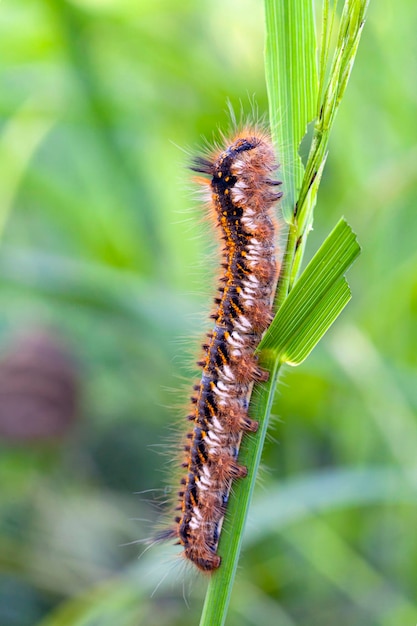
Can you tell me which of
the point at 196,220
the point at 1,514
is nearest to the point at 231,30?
the point at 196,220

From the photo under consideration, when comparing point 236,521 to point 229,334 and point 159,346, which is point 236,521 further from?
point 159,346

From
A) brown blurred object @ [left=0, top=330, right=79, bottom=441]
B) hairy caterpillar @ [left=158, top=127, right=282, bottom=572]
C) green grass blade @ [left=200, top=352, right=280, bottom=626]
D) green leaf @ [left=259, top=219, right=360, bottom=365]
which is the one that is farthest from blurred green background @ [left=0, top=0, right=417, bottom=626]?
green leaf @ [left=259, top=219, right=360, bottom=365]

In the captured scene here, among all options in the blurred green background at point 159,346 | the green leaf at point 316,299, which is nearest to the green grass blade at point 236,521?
the green leaf at point 316,299

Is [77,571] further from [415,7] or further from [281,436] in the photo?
[415,7]

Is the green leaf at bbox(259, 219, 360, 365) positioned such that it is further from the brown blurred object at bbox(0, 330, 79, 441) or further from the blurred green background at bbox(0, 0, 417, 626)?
the brown blurred object at bbox(0, 330, 79, 441)

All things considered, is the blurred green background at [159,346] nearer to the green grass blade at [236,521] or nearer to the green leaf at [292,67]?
the green grass blade at [236,521]

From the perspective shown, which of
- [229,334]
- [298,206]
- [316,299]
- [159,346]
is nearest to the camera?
[316,299]

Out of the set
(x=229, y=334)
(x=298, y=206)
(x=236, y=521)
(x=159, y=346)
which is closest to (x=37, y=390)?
(x=159, y=346)
